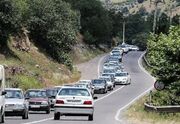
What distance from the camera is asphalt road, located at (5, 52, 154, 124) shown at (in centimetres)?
3207

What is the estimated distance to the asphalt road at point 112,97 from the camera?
32.1 m

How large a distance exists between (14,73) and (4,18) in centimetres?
605

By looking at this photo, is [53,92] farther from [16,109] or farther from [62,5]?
[62,5]

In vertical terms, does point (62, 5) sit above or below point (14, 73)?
above

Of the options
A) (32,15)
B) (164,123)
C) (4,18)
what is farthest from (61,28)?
(164,123)

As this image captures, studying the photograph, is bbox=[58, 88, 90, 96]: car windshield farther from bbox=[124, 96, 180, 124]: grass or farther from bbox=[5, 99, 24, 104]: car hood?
bbox=[5, 99, 24, 104]: car hood

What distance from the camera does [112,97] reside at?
204 feet

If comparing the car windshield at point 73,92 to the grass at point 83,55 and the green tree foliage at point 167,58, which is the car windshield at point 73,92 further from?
the grass at point 83,55

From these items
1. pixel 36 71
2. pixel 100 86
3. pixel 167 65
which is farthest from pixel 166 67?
pixel 36 71

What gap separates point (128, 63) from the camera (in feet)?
370

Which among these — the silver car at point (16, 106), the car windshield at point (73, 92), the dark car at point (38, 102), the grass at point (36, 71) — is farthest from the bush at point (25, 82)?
the car windshield at point (73, 92)

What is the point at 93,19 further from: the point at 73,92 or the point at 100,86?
the point at 73,92

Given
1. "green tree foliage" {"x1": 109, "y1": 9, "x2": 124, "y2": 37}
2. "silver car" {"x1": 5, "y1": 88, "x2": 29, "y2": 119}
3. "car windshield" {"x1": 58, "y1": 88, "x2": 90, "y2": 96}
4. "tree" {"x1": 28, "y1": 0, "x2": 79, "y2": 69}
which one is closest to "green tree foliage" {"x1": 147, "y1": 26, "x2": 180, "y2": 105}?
"car windshield" {"x1": 58, "y1": 88, "x2": 90, "y2": 96}

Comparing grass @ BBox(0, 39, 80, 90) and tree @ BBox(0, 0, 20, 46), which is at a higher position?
tree @ BBox(0, 0, 20, 46)
